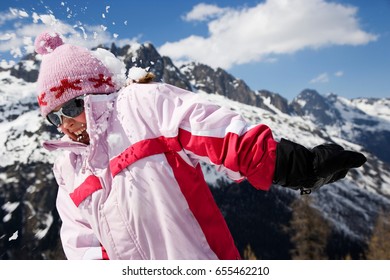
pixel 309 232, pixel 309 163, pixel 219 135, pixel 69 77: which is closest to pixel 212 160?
pixel 219 135

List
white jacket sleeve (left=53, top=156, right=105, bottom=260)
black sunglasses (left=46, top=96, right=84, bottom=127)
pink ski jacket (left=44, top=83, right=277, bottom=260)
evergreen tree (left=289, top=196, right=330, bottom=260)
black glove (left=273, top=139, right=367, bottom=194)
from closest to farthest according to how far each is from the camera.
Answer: black glove (left=273, top=139, right=367, bottom=194), pink ski jacket (left=44, top=83, right=277, bottom=260), black sunglasses (left=46, top=96, right=84, bottom=127), white jacket sleeve (left=53, top=156, right=105, bottom=260), evergreen tree (left=289, top=196, right=330, bottom=260)

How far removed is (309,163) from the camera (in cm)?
246

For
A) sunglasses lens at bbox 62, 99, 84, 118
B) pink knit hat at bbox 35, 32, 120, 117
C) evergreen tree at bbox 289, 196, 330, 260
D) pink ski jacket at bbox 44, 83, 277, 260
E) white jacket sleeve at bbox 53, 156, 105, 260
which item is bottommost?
evergreen tree at bbox 289, 196, 330, 260

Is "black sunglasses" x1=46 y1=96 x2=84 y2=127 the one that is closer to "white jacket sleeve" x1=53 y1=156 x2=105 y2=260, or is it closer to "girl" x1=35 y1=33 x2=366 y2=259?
"girl" x1=35 y1=33 x2=366 y2=259

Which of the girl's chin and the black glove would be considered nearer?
the black glove

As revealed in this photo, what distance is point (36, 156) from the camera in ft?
462

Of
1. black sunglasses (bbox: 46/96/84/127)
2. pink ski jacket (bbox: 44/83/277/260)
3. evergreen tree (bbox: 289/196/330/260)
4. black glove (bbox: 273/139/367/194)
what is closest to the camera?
black glove (bbox: 273/139/367/194)

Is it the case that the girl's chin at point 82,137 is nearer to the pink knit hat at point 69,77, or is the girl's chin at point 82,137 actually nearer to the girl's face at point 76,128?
the girl's face at point 76,128

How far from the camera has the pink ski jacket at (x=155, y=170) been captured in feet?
8.78

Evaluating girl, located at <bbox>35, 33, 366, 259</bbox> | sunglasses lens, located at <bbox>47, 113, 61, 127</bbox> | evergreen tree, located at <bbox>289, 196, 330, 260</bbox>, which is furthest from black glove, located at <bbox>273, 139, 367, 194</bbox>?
evergreen tree, located at <bbox>289, 196, 330, 260</bbox>

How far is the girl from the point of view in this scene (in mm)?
2498

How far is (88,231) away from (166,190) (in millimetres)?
1054

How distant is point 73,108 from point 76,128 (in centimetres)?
16

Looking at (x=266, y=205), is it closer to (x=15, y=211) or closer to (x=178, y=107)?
(x=15, y=211)
